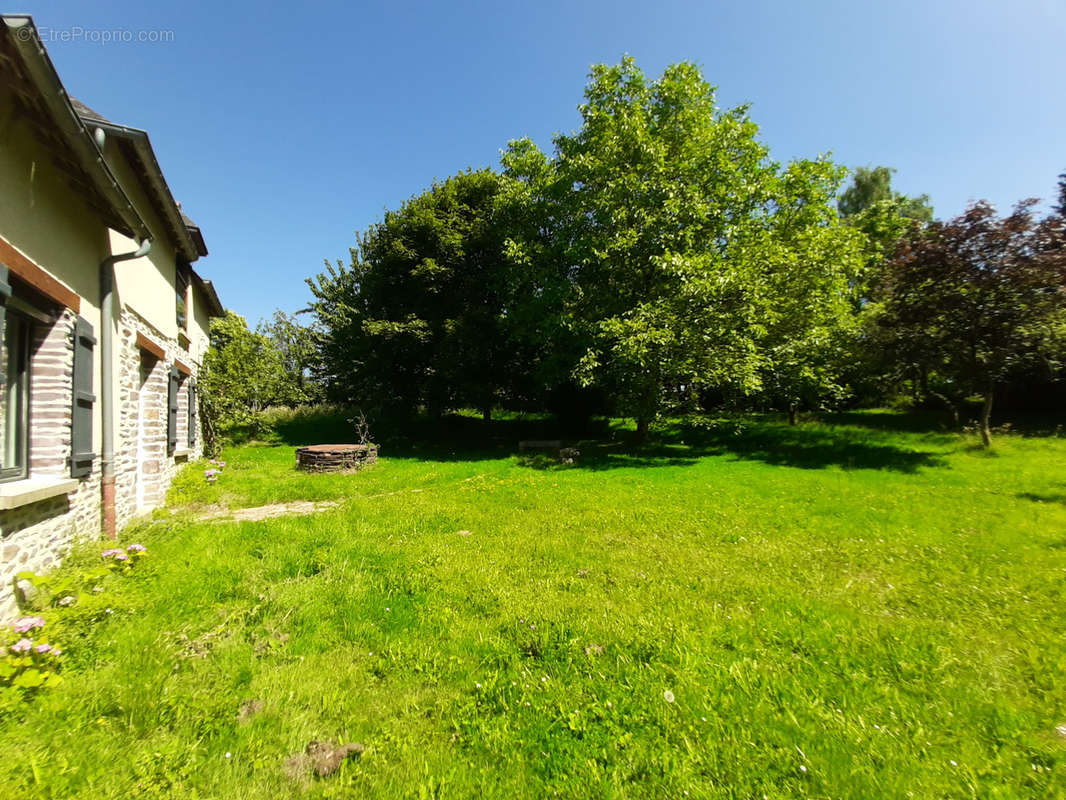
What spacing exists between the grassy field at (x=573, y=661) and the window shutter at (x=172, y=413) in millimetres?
3296

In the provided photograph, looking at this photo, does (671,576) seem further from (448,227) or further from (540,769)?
(448,227)

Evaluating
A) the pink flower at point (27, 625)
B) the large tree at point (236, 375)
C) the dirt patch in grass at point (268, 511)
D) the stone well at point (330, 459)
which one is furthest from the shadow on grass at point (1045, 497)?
the large tree at point (236, 375)

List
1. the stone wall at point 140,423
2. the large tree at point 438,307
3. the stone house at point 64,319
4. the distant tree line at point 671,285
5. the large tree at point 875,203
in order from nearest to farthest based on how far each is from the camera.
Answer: the stone house at point 64,319
the stone wall at point 140,423
the distant tree line at point 671,285
the large tree at point 438,307
the large tree at point 875,203

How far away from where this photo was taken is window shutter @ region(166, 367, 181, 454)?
926cm

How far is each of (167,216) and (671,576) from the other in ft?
35.9

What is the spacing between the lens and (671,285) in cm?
1404

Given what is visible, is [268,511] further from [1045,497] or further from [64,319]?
[1045,497]

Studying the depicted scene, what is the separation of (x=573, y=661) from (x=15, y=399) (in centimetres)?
583

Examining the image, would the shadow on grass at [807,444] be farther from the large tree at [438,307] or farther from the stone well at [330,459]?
the stone well at [330,459]

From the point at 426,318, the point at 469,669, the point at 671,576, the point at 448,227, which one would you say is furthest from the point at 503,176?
the point at 469,669

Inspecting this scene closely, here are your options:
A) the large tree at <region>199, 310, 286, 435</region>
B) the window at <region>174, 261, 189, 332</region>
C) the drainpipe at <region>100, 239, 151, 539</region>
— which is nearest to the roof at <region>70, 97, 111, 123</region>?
the drainpipe at <region>100, 239, 151, 539</region>

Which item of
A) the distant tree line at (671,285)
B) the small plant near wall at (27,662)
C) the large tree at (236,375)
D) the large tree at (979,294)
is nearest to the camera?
the small plant near wall at (27,662)

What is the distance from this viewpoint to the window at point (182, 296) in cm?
1099

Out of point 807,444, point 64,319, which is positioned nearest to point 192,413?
point 64,319
